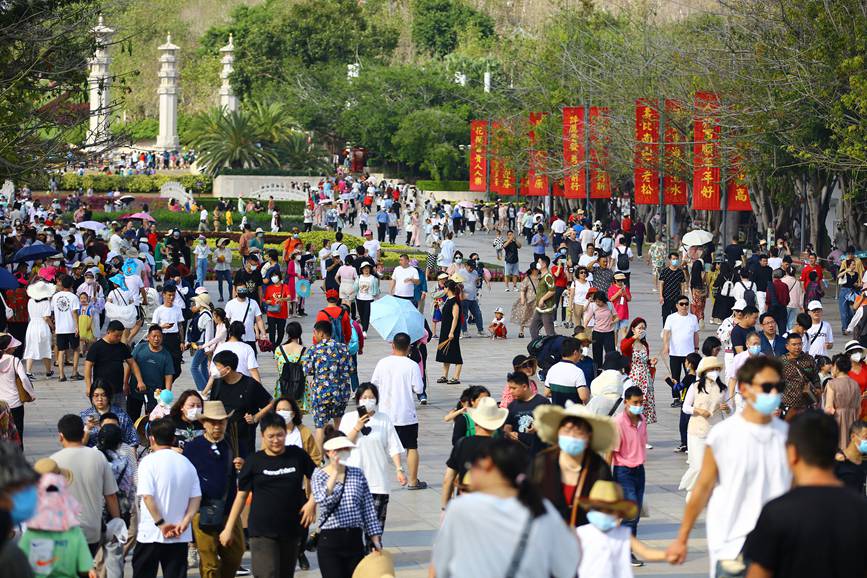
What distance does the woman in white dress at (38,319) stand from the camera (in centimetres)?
1966

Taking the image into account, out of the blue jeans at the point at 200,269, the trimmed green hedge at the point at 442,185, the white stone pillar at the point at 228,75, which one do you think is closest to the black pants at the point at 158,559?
the blue jeans at the point at 200,269

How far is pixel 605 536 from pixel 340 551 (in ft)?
7.08

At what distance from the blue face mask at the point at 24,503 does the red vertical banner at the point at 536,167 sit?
47733mm

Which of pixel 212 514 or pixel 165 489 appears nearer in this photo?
pixel 165 489

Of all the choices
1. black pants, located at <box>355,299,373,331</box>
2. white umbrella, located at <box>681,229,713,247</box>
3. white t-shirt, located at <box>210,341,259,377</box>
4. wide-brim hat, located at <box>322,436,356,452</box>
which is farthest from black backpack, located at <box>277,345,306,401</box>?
white umbrella, located at <box>681,229,713,247</box>

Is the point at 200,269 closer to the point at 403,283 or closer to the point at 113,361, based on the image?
the point at 403,283

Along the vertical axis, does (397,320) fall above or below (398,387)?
above

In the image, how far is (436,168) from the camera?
2963 inches

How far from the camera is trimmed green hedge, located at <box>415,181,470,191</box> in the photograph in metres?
74.3

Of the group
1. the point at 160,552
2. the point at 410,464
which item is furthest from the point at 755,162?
the point at 160,552

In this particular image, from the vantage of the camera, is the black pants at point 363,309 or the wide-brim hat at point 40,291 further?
the black pants at point 363,309

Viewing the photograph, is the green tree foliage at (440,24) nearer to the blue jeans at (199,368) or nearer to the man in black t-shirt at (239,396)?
the blue jeans at (199,368)

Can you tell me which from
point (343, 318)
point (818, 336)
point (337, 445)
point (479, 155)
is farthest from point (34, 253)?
point (479, 155)

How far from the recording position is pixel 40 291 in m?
19.7
